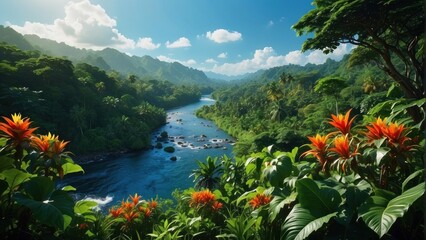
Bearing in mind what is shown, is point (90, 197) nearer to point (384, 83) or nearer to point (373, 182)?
point (373, 182)

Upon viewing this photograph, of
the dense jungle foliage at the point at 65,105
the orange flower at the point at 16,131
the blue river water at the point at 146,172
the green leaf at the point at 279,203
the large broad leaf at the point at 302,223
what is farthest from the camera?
the dense jungle foliage at the point at 65,105

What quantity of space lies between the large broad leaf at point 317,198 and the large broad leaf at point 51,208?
2319 mm

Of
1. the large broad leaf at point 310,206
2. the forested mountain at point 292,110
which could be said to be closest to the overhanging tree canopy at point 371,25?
the forested mountain at point 292,110

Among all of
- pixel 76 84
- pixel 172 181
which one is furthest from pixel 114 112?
pixel 172 181

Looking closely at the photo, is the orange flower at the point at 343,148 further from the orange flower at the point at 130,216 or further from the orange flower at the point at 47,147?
the orange flower at the point at 130,216

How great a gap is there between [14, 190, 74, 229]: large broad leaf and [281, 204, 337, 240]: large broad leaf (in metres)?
2.13

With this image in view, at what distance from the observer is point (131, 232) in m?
5.45

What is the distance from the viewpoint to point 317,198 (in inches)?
112

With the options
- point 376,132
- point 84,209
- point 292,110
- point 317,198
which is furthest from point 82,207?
point 292,110

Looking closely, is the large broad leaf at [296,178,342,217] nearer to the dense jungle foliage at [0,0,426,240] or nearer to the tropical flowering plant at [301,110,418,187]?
the dense jungle foliage at [0,0,426,240]

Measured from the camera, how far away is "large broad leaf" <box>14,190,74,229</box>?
266 cm

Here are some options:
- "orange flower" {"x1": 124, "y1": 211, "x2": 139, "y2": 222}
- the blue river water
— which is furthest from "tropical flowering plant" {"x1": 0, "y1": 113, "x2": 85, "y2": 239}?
the blue river water

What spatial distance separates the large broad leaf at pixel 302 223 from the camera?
2598 millimetres

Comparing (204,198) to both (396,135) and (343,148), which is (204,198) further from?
(396,135)
